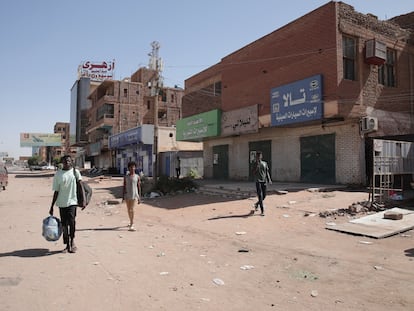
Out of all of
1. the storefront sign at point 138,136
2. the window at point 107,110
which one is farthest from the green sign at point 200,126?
the window at point 107,110

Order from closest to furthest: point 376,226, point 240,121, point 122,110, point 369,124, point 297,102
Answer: point 376,226
point 369,124
point 297,102
point 240,121
point 122,110

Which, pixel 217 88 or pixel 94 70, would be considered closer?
pixel 217 88

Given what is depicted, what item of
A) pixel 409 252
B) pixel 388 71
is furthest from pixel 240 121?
pixel 409 252

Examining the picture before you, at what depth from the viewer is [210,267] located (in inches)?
210

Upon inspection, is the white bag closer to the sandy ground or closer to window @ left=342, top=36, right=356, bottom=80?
the sandy ground

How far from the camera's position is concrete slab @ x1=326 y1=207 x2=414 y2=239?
7488 mm

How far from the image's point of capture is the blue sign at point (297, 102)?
1453cm

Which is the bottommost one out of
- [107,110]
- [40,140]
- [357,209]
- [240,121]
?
[357,209]

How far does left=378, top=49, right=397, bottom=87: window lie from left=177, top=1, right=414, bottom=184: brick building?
5cm

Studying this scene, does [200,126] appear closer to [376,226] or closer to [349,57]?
[349,57]

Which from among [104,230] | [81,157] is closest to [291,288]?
[104,230]

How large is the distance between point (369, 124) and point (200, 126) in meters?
12.5

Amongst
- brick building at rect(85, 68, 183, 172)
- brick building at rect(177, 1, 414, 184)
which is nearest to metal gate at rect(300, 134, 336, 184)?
brick building at rect(177, 1, 414, 184)

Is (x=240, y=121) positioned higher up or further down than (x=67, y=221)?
higher up
